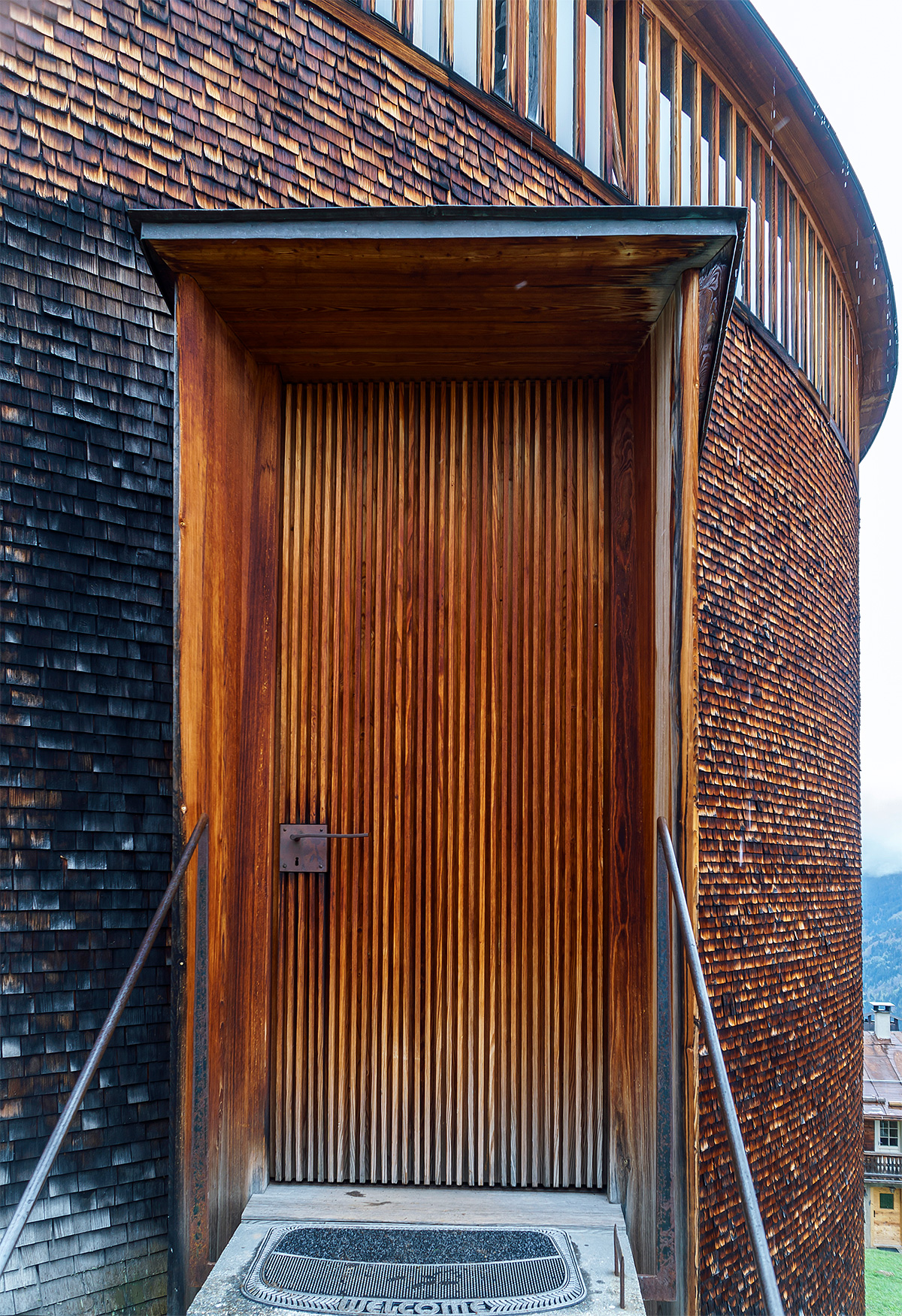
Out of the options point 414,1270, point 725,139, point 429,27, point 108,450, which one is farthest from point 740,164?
point 414,1270

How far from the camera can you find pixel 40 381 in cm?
407

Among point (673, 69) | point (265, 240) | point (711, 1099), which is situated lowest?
point (711, 1099)

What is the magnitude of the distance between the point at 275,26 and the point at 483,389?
271cm

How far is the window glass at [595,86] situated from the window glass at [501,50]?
0.82 meters

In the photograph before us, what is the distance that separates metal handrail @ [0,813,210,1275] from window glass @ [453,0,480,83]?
16.0 feet

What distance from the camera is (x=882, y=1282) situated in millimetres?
21266

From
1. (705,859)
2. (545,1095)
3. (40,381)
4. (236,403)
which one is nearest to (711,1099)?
(705,859)

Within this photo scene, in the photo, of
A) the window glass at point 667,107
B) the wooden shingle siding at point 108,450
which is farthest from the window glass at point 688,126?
the wooden shingle siding at point 108,450

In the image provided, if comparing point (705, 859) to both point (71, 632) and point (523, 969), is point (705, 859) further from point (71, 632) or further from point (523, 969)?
point (71, 632)

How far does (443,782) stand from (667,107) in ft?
19.9

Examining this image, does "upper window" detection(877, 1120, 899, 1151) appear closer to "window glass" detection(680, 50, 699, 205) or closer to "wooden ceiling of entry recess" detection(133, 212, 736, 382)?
"window glass" detection(680, 50, 699, 205)

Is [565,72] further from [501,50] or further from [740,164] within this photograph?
[740,164]

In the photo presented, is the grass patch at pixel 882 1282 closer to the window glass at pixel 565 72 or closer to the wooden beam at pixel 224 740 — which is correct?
the wooden beam at pixel 224 740

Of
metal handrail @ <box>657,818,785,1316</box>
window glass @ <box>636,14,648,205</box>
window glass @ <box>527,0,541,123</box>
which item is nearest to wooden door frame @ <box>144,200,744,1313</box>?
metal handrail @ <box>657,818,785,1316</box>
